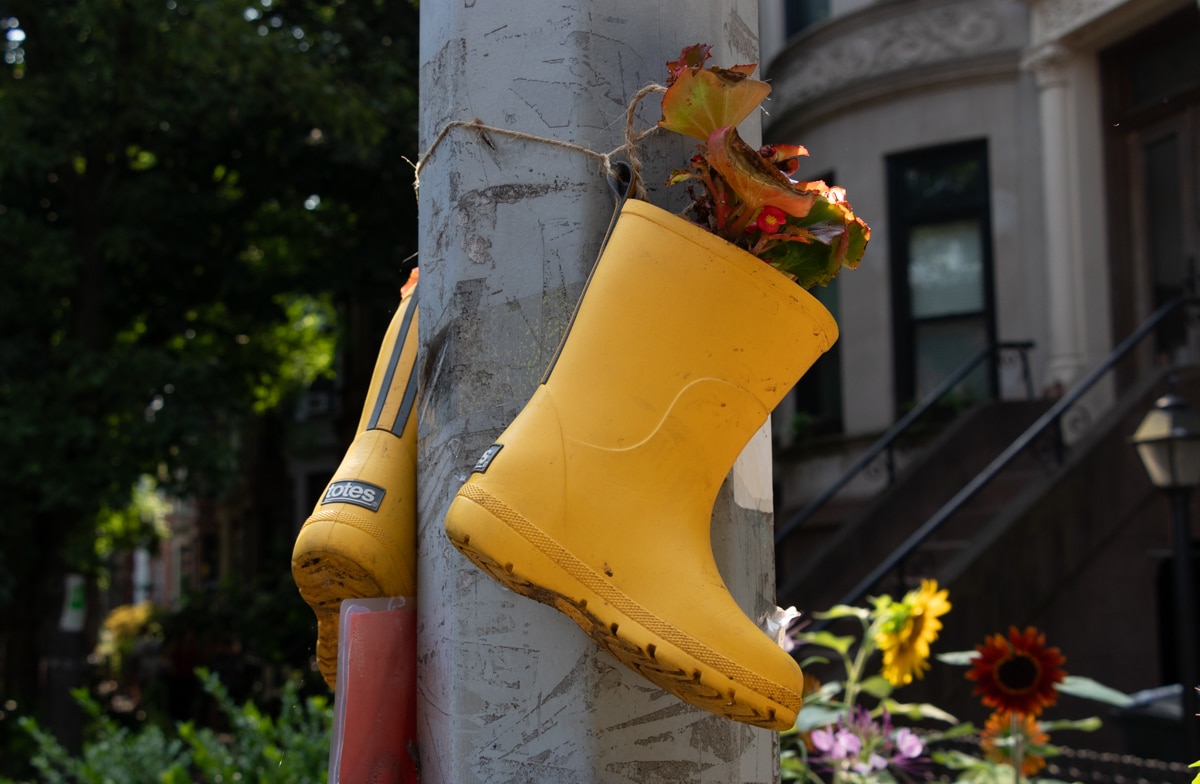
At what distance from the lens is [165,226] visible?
1178 centimetres

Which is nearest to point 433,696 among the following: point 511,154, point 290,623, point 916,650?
point 511,154

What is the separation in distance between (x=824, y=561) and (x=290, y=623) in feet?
22.5

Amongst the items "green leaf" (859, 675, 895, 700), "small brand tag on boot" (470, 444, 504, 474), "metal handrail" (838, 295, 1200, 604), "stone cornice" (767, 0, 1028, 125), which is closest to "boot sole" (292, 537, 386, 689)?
"small brand tag on boot" (470, 444, 504, 474)

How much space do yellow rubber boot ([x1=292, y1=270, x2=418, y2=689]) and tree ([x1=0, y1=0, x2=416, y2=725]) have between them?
7907 millimetres

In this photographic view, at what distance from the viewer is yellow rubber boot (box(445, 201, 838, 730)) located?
4.46 feet

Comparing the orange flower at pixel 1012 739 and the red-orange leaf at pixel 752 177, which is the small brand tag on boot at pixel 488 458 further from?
the orange flower at pixel 1012 739

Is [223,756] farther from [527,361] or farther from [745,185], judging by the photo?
[745,185]

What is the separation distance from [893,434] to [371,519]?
330 inches

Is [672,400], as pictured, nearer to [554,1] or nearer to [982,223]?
[554,1]

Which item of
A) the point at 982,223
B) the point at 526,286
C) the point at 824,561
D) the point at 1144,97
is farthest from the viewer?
the point at 982,223

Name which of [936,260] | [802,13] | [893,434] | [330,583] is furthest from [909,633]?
[802,13]

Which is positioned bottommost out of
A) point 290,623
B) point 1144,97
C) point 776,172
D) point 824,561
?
point 290,623

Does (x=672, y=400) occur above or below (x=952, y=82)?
below

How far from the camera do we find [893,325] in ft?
38.5
